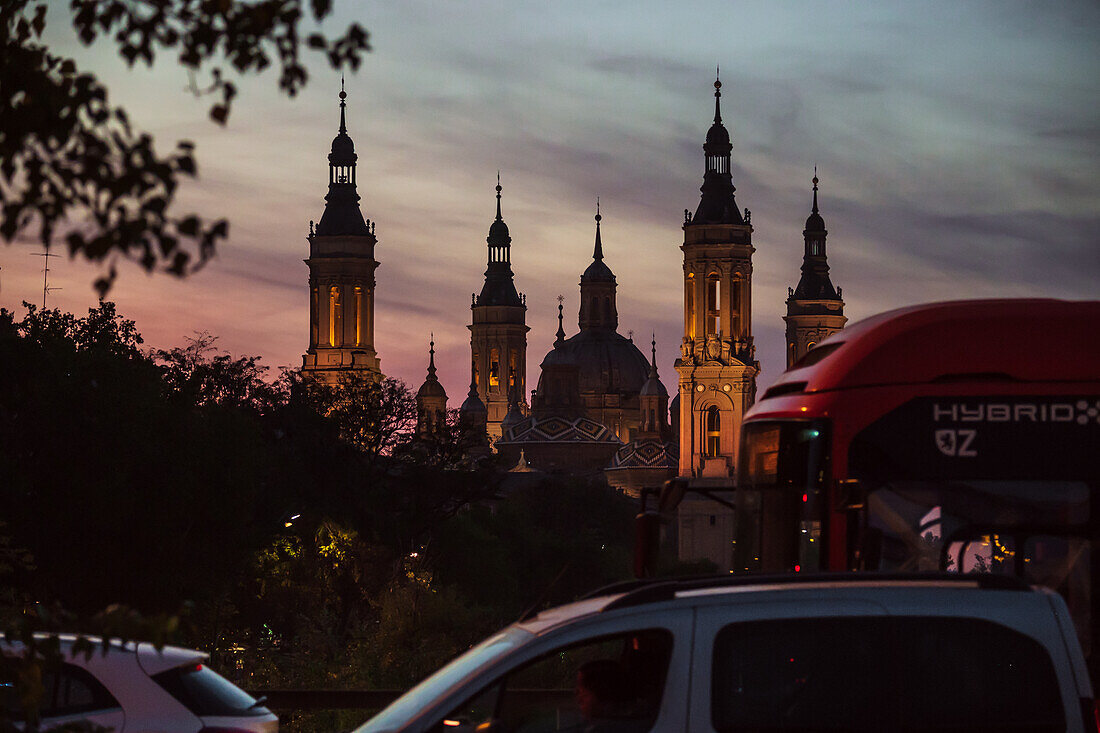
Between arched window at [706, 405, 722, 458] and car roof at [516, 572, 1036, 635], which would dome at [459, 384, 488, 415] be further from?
car roof at [516, 572, 1036, 635]

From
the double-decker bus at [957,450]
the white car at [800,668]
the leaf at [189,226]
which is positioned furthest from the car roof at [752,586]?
the double-decker bus at [957,450]

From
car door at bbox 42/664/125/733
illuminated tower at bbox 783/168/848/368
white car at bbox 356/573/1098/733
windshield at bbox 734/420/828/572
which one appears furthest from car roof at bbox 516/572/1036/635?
illuminated tower at bbox 783/168/848/368

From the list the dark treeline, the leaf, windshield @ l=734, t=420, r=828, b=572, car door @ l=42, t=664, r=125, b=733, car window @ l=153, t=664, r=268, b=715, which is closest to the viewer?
the leaf

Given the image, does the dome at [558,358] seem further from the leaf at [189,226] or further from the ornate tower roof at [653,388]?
the leaf at [189,226]

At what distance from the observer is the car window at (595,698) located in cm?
625

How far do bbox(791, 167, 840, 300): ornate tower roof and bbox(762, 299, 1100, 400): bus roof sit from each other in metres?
163

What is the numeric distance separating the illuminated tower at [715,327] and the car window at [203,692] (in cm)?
13392

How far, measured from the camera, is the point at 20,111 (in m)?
4.42

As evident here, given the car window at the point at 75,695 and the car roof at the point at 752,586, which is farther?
the car window at the point at 75,695

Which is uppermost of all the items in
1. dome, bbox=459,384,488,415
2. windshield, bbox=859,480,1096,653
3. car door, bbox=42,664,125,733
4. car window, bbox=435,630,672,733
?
dome, bbox=459,384,488,415

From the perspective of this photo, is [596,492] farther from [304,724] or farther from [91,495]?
[304,724]

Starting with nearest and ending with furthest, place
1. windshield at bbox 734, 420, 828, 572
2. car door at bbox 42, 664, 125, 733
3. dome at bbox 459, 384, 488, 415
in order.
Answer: car door at bbox 42, 664, 125, 733, windshield at bbox 734, 420, 828, 572, dome at bbox 459, 384, 488, 415

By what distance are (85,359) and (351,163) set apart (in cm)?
10869

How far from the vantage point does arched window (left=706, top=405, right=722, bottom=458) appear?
143250mm
